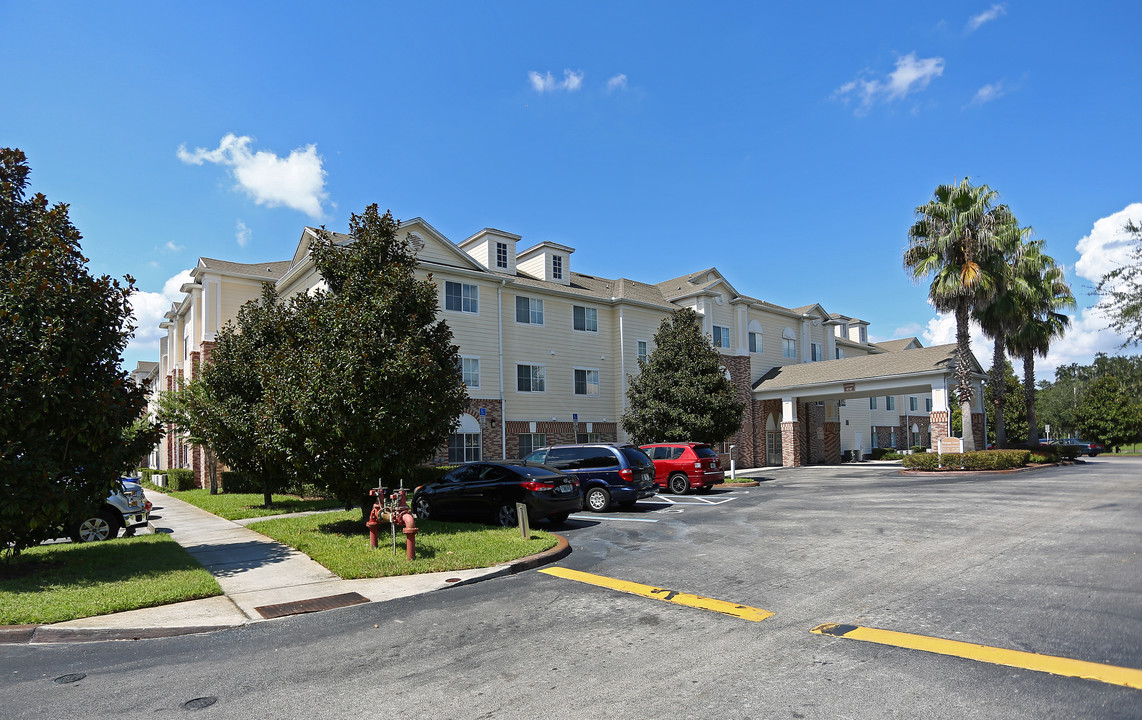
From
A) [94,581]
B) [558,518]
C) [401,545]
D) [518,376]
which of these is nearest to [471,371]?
[518,376]

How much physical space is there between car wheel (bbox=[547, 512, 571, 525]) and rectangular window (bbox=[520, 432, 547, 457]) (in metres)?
13.8

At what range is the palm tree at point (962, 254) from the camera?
2994 cm

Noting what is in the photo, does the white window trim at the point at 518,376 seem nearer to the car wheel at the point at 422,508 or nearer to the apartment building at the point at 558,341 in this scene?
the apartment building at the point at 558,341

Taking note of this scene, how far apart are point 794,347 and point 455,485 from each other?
34536 mm

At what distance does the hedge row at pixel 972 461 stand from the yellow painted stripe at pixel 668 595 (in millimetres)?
26238

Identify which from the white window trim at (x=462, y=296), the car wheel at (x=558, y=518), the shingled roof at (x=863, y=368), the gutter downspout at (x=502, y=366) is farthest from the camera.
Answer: the shingled roof at (x=863, y=368)

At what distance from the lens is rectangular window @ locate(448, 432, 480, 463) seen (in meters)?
27.0

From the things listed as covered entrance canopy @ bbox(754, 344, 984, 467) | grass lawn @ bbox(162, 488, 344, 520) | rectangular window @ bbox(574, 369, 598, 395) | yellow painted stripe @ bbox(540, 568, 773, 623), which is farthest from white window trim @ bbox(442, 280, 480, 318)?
covered entrance canopy @ bbox(754, 344, 984, 467)

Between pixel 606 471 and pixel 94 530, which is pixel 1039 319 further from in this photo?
pixel 94 530

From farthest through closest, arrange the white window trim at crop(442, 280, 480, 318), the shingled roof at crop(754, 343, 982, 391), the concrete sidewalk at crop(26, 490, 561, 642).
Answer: the shingled roof at crop(754, 343, 982, 391) < the white window trim at crop(442, 280, 480, 318) < the concrete sidewalk at crop(26, 490, 561, 642)

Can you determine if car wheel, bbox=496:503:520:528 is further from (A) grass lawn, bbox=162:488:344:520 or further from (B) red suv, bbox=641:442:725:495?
(B) red suv, bbox=641:442:725:495

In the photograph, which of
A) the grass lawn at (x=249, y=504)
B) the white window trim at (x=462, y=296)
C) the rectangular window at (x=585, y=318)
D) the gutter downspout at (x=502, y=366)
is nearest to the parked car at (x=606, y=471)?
the grass lawn at (x=249, y=504)

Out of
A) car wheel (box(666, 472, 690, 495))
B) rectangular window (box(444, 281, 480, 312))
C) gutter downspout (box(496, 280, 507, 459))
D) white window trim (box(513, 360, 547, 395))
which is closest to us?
car wheel (box(666, 472, 690, 495))

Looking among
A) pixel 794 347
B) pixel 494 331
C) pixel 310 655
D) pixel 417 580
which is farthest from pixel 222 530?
pixel 794 347
